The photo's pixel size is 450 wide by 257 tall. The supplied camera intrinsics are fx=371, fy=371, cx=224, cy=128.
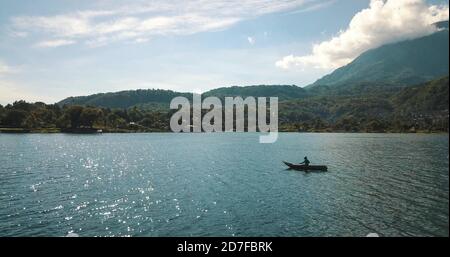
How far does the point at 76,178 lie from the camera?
274 feet

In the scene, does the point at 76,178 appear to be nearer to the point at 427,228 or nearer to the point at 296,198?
the point at 296,198

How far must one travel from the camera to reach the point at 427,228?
44.0m
